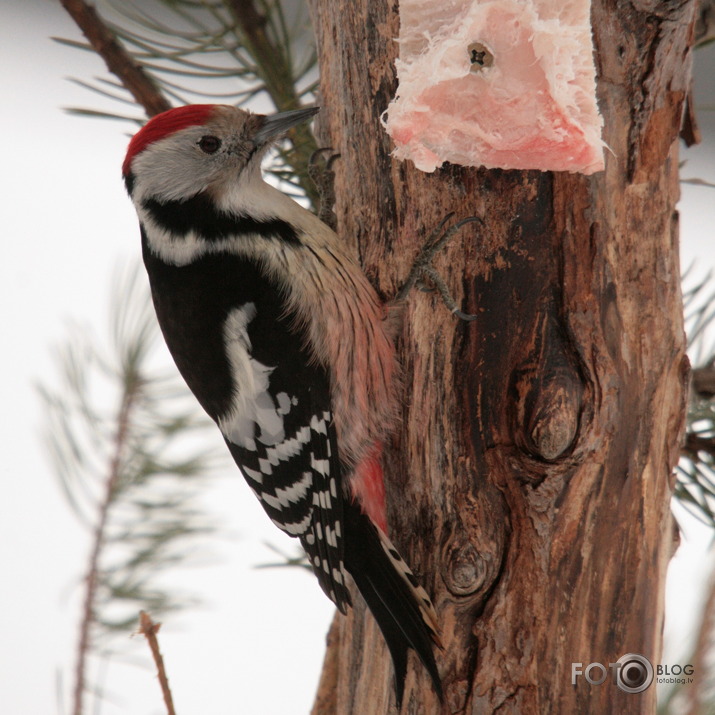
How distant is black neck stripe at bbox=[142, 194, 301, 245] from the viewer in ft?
4.15

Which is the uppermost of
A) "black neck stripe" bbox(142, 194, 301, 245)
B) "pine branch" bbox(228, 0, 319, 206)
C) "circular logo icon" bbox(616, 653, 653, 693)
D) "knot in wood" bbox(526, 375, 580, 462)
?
"pine branch" bbox(228, 0, 319, 206)

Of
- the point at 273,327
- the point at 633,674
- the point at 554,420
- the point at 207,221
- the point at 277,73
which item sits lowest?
the point at 633,674

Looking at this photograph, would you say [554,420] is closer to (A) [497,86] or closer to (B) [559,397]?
(B) [559,397]

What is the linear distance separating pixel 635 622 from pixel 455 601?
0.74 feet

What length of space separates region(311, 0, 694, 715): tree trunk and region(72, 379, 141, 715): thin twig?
0.53 meters

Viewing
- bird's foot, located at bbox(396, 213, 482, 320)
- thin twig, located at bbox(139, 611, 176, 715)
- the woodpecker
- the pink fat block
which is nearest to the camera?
thin twig, located at bbox(139, 611, 176, 715)

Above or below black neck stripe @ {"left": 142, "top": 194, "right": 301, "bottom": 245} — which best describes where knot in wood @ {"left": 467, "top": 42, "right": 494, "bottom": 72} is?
above

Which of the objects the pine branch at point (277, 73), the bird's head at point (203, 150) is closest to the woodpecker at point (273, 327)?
the bird's head at point (203, 150)

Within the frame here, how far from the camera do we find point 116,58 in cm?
134

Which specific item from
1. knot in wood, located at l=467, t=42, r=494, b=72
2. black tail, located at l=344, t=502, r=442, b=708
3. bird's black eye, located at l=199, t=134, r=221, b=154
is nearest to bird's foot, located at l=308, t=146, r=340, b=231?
bird's black eye, located at l=199, t=134, r=221, b=154

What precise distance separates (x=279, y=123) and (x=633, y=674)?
0.92m

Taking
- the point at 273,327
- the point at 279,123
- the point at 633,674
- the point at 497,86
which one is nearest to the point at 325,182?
the point at 279,123

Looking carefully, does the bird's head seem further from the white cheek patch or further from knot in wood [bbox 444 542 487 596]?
knot in wood [bbox 444 542 487 596]

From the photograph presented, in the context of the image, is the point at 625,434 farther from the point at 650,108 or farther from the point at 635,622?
the point at 650,108
